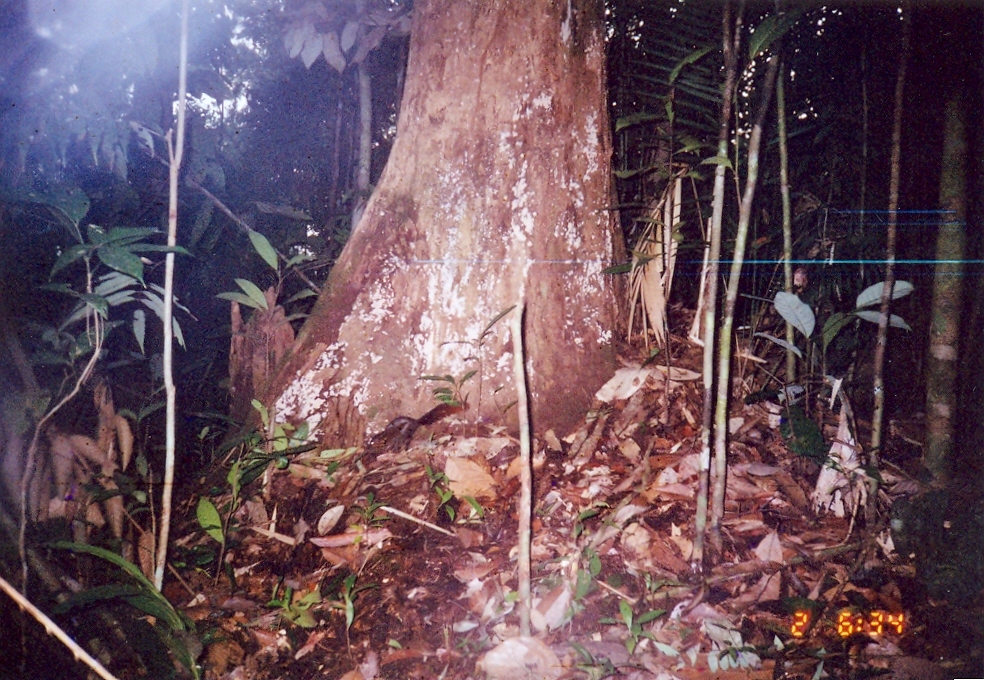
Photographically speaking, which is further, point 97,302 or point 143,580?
point 97,302

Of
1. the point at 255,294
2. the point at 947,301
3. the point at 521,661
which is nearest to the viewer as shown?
the point at 521,661

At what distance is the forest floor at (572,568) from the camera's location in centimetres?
132

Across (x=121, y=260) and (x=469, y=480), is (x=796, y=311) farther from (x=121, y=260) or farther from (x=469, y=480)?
(x=121, y=260)

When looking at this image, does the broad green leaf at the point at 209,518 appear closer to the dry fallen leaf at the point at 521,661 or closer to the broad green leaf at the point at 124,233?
the broad green leaf at the point at 124,233

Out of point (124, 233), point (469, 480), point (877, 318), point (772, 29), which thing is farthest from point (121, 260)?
point (877, 318)

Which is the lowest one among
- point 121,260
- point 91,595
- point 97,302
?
point 91,595

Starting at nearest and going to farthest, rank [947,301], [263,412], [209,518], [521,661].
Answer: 1. [521,661]
2. [947,301]
3. [209,518]
4. [263,412]

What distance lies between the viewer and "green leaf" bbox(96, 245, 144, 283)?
1.56 metres

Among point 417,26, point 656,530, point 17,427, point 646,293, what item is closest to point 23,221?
point 17,427

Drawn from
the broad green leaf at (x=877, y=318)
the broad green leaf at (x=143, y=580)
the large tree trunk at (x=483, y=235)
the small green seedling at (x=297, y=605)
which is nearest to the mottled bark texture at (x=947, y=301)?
the broad green leaf at (x=877, y=318)
